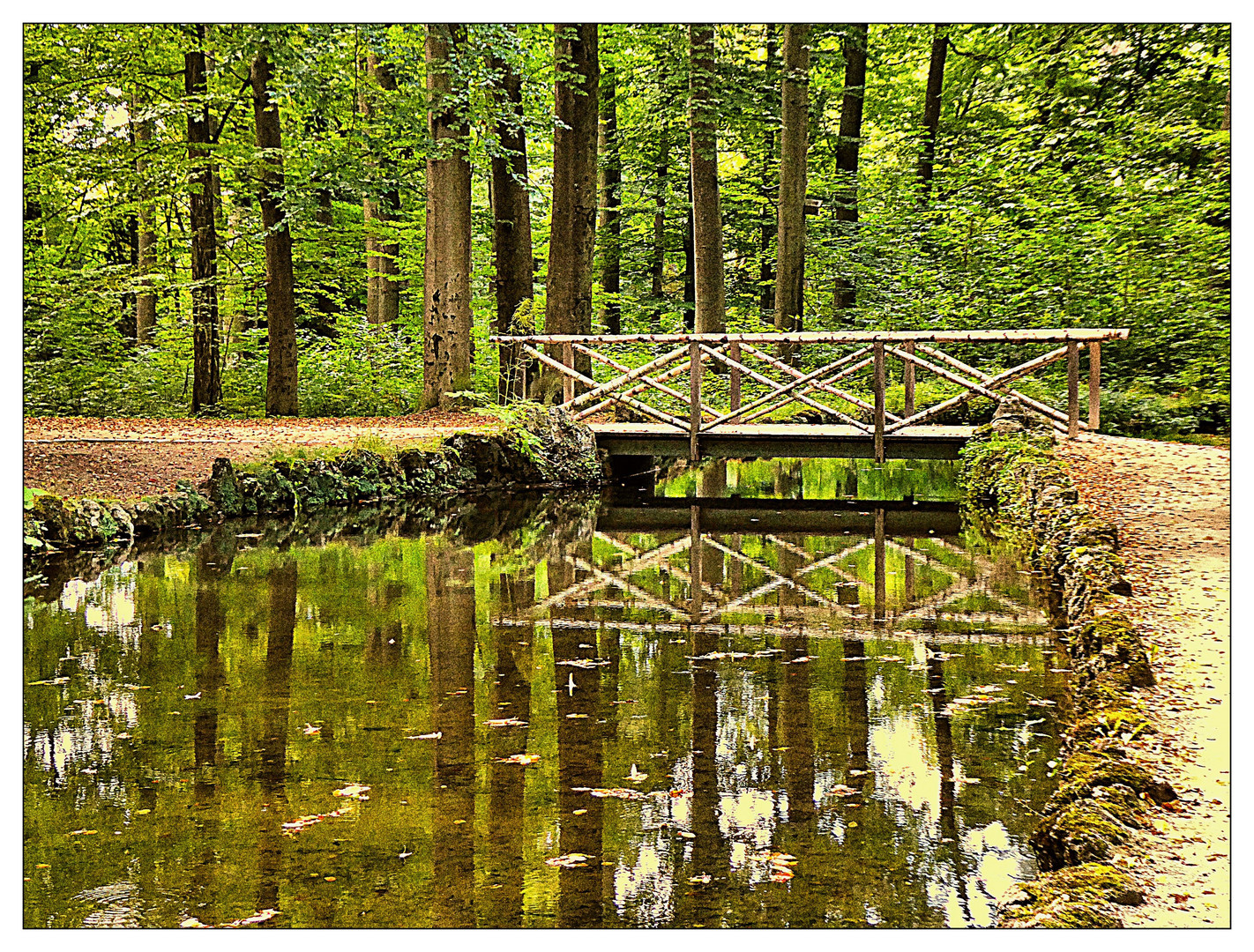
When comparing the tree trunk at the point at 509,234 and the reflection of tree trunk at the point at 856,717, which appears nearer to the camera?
the reflection of tree trunk at the point at 856,717

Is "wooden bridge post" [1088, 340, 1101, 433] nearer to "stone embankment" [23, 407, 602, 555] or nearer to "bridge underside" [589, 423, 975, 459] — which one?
"bridge underside" [589, 423, 975, 459]

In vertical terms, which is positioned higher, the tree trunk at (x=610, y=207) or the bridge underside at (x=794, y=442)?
the tree trunk at (x=610, y=207)

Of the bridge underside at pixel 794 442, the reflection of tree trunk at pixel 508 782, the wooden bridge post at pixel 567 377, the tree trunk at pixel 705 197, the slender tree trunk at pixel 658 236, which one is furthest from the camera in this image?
the slender tree trunk at pixel 658 236

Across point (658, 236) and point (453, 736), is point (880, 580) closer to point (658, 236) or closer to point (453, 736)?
point (453, 736)

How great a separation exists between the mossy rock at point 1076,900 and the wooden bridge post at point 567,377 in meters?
10.2

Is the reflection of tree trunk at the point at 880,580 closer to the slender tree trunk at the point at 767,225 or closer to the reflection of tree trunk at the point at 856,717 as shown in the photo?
the reflection of tree trunk at the point at 856,717

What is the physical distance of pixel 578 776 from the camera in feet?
12.9

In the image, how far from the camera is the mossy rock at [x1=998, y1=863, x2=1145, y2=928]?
260cm

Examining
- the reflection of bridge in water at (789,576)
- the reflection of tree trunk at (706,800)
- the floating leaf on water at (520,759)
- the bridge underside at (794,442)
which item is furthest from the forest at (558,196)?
the floating leaf on water at (520,759)

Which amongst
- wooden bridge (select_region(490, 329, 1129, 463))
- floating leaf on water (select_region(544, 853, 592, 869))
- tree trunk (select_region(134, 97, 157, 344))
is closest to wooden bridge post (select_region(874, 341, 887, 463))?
wooden bridge (select_region(490, 329, 1129, 463))

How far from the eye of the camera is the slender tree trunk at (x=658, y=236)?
1997cm

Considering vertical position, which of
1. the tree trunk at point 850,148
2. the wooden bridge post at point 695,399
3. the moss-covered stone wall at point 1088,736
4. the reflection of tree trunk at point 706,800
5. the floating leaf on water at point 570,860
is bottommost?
the floating leaf on water at point 570,860

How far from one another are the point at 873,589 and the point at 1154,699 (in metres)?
3.29

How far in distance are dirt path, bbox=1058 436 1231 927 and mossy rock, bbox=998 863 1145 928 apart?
0.14 feet
